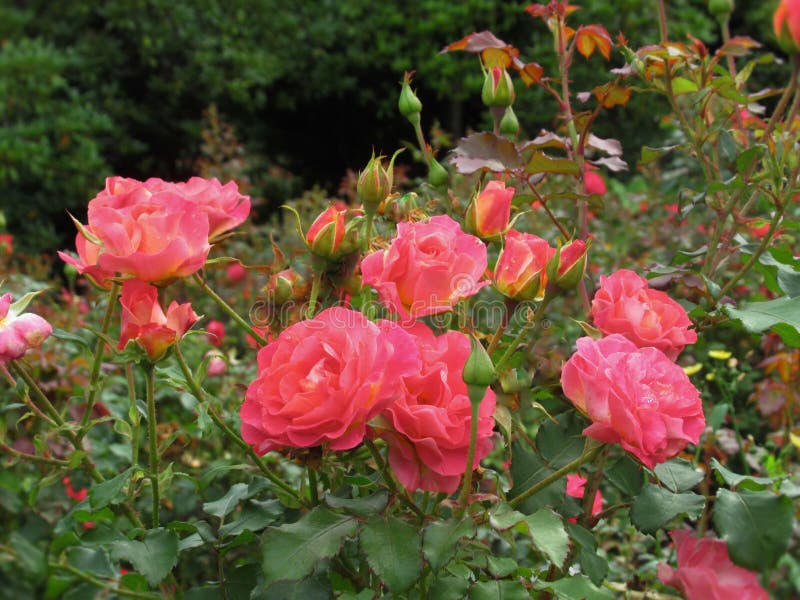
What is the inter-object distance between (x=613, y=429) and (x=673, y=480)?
0.13 meters

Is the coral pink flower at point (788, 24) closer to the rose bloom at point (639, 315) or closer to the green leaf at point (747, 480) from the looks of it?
the rose bloom at point (639, 315)

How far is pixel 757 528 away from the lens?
0.64 metres

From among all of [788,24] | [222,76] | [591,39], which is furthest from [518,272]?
[222,76]

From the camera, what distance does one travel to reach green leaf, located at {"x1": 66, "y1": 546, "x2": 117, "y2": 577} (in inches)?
26.1

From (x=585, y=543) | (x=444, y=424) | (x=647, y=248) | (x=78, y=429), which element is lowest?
(x=647, y=248)

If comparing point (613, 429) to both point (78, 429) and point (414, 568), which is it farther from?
point (78, 429)

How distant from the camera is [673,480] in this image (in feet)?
2.54

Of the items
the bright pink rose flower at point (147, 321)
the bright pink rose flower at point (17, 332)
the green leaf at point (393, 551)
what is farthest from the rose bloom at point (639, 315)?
the bright pink rose flower at point (17, 332)

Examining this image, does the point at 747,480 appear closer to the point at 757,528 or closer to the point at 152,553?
the point at 757,528

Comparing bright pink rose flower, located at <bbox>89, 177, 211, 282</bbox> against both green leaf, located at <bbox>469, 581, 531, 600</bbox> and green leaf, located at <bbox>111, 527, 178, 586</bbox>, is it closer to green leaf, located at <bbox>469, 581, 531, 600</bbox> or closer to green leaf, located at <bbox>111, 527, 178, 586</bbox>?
green leaf, located at <bbox>111, 527, 178, 586</bbox>

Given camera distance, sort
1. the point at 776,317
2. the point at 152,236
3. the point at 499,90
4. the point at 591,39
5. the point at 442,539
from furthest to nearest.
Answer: the point at 591,39
the point at 499,90
the point at 776,317
the point at 152,236
the point at 442,539

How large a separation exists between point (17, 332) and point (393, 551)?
409 mm

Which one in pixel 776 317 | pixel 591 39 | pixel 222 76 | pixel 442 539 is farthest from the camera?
pixel 222 76

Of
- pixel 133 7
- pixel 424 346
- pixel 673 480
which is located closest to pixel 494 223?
pixel 424 346
